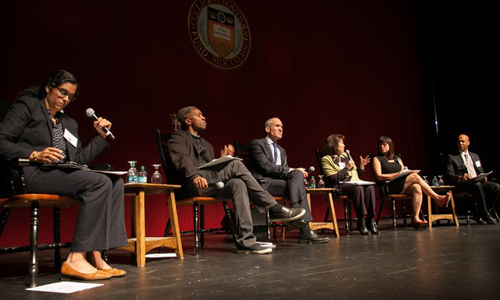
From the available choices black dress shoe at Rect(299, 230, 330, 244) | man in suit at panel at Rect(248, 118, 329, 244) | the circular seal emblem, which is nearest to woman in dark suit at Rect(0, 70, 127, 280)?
man in suit at panel at Rect(248, 118, 329, 244)

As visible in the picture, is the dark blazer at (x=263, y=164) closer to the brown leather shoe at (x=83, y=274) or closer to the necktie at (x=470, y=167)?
the brown leather shoe at (x=83, y=274)

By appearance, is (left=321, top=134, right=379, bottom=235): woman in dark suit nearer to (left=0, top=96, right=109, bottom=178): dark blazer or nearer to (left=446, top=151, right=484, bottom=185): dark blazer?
(left=446, top=151, right=484, bottom=185): dark blazer

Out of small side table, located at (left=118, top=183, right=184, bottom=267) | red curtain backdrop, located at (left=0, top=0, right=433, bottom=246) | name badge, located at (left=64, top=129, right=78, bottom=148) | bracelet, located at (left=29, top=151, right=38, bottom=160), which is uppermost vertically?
red curtain backdrop, located at (left=0, top=0, right=433, bottom=246)

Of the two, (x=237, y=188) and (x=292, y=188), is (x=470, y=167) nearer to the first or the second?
(x=292, y=188)

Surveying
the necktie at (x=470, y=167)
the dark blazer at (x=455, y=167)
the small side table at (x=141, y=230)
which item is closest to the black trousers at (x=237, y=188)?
the small side table at (x=141, y=230)

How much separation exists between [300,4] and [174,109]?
2.94m

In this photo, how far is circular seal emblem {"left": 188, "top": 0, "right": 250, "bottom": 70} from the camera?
5.08 metres

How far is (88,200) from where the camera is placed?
1908 mm

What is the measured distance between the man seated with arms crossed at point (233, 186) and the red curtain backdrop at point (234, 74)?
137cm

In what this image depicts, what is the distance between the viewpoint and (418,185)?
4.75 m

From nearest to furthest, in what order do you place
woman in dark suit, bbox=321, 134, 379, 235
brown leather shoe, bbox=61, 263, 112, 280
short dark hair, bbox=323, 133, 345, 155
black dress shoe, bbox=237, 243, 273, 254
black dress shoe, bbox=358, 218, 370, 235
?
1. brown leather shoe, bbox=61, 263, 112, 280
2. black dress shoe, bbox=237, 243, 273, 254
3. black dress shoe, bbox=358, 218, 370, 235
4. woman in dark suit, bbox=321, 134, 379, 235
5. short dark hair, bbox=323, 133, 345, 155

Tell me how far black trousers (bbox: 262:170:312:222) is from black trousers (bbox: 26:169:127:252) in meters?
1.74

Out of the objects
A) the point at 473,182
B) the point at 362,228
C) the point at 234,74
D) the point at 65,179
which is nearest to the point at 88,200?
the point at 65,179

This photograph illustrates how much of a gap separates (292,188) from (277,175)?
0.22 m
